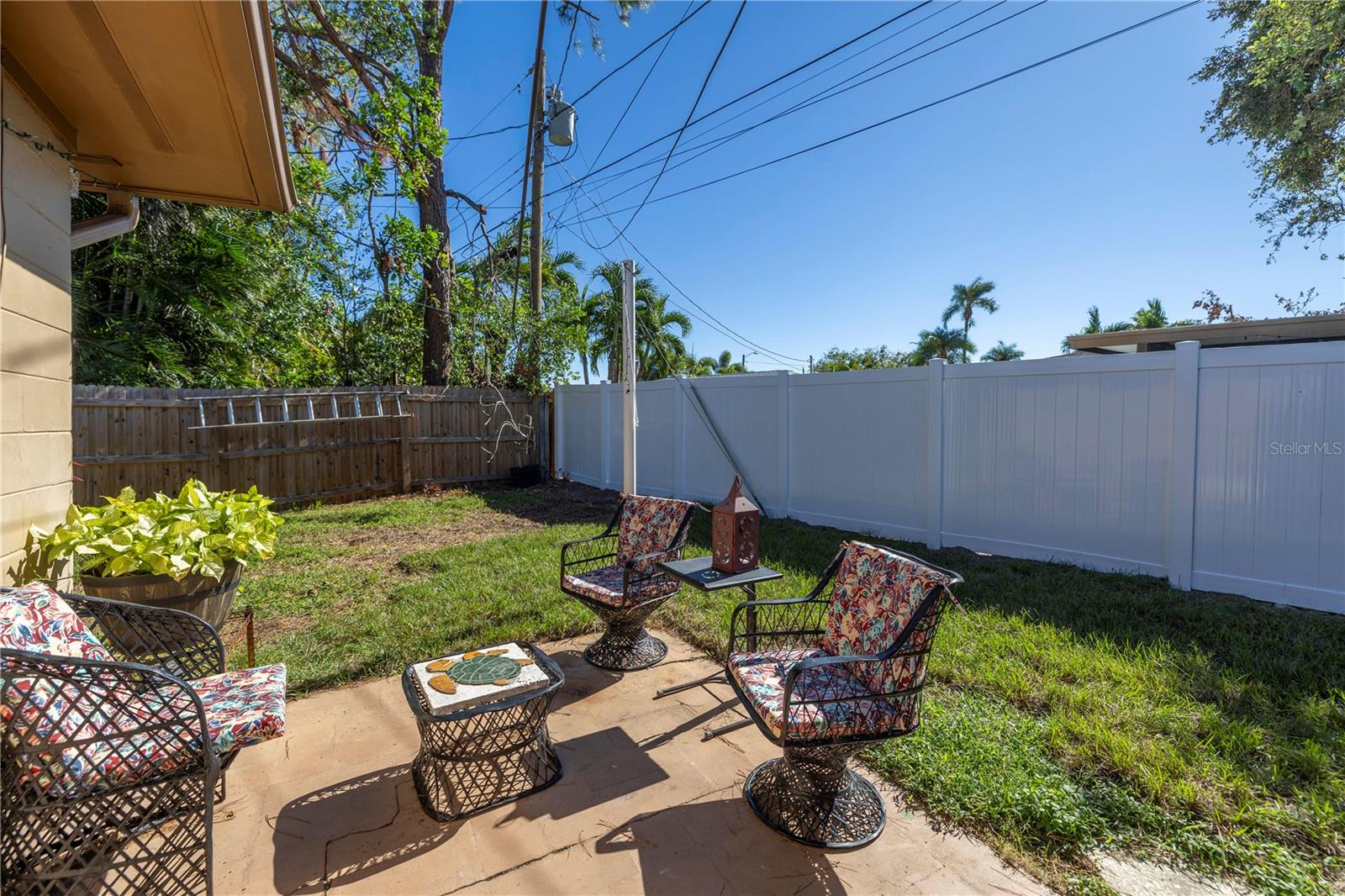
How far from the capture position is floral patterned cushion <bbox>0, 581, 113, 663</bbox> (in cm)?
173

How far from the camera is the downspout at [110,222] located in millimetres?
3291

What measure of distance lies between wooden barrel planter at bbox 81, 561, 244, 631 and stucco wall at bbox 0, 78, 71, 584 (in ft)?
0.97

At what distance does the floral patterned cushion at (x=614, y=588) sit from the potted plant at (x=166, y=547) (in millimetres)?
1579

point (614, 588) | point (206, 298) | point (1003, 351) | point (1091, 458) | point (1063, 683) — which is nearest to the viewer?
point (1063, 683)

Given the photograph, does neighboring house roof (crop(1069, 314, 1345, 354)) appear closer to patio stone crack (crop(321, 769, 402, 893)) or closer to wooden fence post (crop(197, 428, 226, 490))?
patio stone crack (crop(321, 769, 402, 893))

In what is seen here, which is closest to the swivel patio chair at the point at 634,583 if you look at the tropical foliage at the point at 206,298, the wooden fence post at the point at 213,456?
the wooden fence post at the point at 213,456

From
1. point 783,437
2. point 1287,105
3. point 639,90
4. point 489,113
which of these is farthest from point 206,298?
point 1287,105

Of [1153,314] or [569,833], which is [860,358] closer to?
[1153,314]

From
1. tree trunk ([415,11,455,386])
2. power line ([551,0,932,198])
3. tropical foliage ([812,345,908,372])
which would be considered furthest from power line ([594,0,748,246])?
tropical foliage ([812,345,908,372])

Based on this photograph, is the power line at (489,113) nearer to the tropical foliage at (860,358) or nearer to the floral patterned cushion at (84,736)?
the floral patterned cushion at (84,736)

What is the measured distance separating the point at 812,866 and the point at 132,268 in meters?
9.68

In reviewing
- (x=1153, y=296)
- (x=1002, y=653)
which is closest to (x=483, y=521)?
(x=1002, y=653)

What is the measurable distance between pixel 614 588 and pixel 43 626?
2237 mm

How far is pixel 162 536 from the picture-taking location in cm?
258
